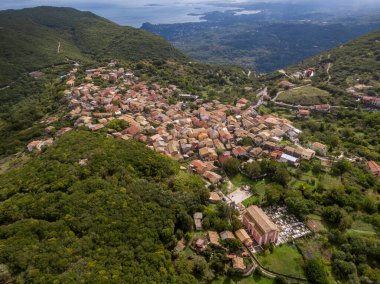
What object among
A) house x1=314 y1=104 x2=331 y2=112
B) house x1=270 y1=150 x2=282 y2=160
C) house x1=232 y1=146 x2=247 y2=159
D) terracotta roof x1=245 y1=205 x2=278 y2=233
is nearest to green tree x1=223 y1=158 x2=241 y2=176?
house x1=232 y1=146 x2=247 y2=159

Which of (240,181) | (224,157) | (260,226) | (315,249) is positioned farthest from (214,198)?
(315,249)

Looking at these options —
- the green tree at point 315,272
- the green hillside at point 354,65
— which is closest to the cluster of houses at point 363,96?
the green hillside at point 354,65

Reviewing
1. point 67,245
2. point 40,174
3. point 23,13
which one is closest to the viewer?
point 67,245

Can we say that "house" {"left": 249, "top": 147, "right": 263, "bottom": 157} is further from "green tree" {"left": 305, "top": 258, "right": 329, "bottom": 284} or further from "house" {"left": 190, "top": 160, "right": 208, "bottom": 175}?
"green tree" {"left": 305, "top": 258, "right": 329, "bottom": 284}

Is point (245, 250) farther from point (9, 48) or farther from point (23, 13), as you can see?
point (23, 13)

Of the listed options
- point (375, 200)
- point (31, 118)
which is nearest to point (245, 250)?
point (375, 200)

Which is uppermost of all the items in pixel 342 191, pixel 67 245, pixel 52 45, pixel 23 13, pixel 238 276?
pixel 23 13

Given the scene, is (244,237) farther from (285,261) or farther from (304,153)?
(304,153)

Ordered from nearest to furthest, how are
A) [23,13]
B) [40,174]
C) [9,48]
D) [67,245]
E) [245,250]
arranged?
1. [67,245]
2. [245,250]
3. [40,174]
4. [9,48]
5. [23,13]

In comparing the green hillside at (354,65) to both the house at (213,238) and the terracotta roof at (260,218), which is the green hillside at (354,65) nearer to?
the terracotta roof at (260,218)
